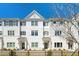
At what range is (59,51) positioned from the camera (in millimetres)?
9445

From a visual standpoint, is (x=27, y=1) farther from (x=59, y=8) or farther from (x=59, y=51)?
(x=59, y=51)

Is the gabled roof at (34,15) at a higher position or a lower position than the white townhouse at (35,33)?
higher

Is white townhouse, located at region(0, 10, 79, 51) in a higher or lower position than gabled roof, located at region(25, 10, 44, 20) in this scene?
lower

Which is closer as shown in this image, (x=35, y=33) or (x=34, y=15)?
(x=34, y=15)

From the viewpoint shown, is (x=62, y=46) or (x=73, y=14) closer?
(x=73, y=14)

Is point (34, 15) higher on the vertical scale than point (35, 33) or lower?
higher

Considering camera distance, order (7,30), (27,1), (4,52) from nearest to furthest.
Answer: (27,1), (4,52), (7,30)

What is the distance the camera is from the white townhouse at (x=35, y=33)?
359 inches

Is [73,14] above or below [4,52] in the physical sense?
above

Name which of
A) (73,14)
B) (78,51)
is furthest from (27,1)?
(78,51)

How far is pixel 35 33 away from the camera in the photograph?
32.3ft

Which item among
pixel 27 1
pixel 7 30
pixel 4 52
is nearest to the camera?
pixel 27 1

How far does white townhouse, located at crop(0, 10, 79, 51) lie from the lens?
29.9ft

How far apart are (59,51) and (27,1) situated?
63.4 inches
